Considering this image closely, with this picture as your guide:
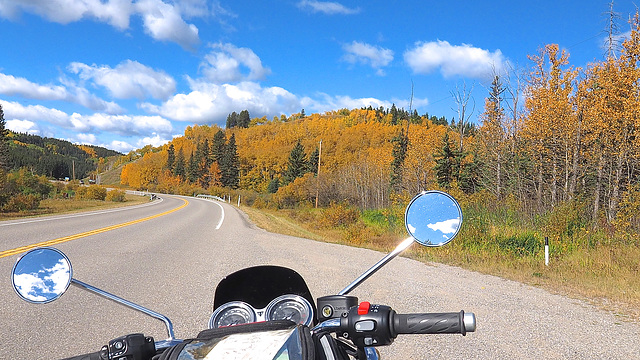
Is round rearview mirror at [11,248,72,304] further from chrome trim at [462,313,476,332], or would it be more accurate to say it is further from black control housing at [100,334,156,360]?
chrome trim at [462,313,476,332]

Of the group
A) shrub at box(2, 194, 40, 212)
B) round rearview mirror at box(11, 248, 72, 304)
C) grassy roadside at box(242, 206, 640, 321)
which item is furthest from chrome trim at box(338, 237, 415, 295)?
shrub at box(2, 194, 40, 212)

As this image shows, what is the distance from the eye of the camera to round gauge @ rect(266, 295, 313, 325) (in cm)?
188

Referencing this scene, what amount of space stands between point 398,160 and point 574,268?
29.1 metres

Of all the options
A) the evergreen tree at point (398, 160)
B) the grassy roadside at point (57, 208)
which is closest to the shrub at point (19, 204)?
the grassy roadside at point (57, 208)

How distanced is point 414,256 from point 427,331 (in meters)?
10.2

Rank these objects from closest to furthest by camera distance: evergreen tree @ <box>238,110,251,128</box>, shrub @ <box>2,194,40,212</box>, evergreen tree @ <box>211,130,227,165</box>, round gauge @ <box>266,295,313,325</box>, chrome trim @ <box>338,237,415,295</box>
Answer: chrome trim @ <box>338,237,415,295</box>, round gauge @ <box>266,295,313,325</box>, shrub @ <box>2,194,40,212</box>, evergreen tree @ <box>211,130,227,165</box>, evergreen tree @ <box>238,110,251,128</box>

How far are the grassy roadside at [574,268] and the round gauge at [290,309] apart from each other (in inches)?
233

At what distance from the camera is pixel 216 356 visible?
127 cm

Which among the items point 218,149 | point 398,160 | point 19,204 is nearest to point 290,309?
point 19,204

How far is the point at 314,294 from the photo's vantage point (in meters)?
6.65

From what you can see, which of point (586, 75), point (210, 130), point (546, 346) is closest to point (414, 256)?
point (546, 346)

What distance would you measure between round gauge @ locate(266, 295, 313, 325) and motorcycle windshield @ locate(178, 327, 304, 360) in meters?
0.50

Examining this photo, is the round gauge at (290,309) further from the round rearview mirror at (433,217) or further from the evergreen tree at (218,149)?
the evergreen tree at (218,149)

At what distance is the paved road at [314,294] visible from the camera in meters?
4.50
